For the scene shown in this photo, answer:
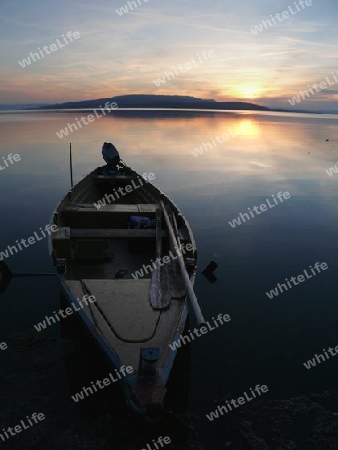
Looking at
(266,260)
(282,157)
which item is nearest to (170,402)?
(266,260)

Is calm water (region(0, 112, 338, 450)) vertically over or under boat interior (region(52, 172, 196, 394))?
under

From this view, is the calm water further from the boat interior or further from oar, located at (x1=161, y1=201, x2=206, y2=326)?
oar, located at (x1=161, y1=201, x2=206, y2=326)

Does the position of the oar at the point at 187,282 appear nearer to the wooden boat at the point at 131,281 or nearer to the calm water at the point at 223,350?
the wooden boat at the point at 131,281

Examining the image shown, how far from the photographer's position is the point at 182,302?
9719mm

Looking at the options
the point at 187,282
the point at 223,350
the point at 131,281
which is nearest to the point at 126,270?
the point at 131,281

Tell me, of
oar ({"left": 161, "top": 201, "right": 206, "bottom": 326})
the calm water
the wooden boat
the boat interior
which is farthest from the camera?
the boat interior

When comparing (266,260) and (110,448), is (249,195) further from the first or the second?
(110,448)

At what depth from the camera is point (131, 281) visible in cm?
1047

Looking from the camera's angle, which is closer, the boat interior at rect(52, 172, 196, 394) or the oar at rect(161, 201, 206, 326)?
the oar at rect(161, 201, 206, 326)

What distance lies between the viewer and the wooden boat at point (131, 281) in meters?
7.49

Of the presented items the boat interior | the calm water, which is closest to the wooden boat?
the boat interior

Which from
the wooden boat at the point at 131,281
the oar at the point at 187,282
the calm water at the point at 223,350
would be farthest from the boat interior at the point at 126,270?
the calm water at the point at 223,350

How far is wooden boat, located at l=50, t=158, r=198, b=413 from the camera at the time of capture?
7.49 meters

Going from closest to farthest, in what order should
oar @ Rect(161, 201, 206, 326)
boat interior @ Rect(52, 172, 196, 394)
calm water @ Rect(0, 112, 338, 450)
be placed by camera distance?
oar @ Rect(161, 201, 206, 326), calm water @ Rect(0, 112, 338, 450), boat interior @ Rect(52, 172, 196, 394)
